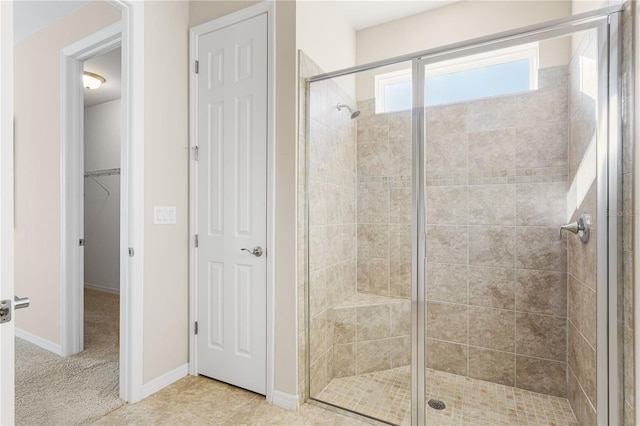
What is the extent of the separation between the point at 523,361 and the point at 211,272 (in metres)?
1.88

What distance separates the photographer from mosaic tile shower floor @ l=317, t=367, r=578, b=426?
68.3 inches

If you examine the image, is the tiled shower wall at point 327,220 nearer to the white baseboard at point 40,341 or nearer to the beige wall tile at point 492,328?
the beige wall tile at point 492,328

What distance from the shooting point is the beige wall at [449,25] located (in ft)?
8.06

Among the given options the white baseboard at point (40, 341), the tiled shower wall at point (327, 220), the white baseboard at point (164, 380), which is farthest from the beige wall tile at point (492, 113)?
the white baseboard at point (40, 341)

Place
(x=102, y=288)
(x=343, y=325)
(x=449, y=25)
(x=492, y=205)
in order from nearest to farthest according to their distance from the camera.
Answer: (x=492, y=205) → (x=343, y=325) → (x=449, y=25) → (x=102, y=288)

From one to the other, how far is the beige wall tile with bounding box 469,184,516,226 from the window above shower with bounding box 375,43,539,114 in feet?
1.57

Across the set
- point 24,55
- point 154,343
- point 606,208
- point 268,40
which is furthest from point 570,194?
point 24,55

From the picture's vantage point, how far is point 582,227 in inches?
60.8

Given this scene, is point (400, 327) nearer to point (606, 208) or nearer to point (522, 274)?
point (522, 274)

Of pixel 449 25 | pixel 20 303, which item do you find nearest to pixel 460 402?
pixel 20 303

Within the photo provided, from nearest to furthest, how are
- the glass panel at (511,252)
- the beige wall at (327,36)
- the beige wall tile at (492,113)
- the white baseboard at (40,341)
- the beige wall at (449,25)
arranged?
the glass panel at (511,252) < the beige wall tile at (492,113) < the beige wall at (327,36) < the beige wall at (449,25) < the white baseboard at (40,341)

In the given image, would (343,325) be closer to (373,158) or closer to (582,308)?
(373,158)

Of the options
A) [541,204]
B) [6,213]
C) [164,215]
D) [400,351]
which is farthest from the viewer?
[164,215]

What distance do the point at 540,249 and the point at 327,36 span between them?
75.7 inches
